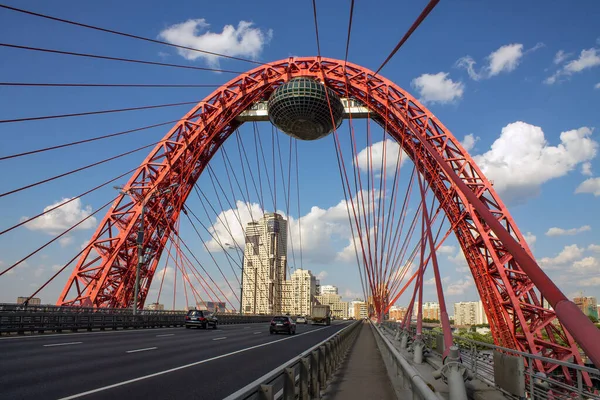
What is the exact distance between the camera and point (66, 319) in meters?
24.0

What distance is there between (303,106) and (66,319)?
23.9 metres

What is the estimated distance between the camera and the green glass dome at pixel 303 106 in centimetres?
3662

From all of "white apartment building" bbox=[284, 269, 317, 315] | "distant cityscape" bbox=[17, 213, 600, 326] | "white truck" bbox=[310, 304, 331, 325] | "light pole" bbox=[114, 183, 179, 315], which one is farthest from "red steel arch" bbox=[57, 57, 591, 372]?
"white apartment building" bbox=[284, 269, 317, 315]

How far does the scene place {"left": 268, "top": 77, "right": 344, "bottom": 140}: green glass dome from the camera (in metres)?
36.6

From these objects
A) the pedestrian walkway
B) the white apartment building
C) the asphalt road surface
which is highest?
the white apartment building

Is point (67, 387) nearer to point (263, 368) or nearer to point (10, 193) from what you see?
point (263, 368)

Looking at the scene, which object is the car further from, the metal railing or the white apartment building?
the white apartment building

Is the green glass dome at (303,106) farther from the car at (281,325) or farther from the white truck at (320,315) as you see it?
the white truck at (320,315)

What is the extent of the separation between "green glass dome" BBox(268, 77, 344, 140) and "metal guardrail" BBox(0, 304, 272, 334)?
20.4 meters

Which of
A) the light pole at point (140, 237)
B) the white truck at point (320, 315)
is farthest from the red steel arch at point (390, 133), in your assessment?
the white truck at point (320, 315)

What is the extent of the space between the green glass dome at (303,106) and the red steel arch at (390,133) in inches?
64.1

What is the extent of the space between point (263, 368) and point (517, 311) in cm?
2056

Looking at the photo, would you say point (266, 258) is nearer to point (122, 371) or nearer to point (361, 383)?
point (361, 383)

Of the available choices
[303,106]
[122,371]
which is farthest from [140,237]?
[122,371]
